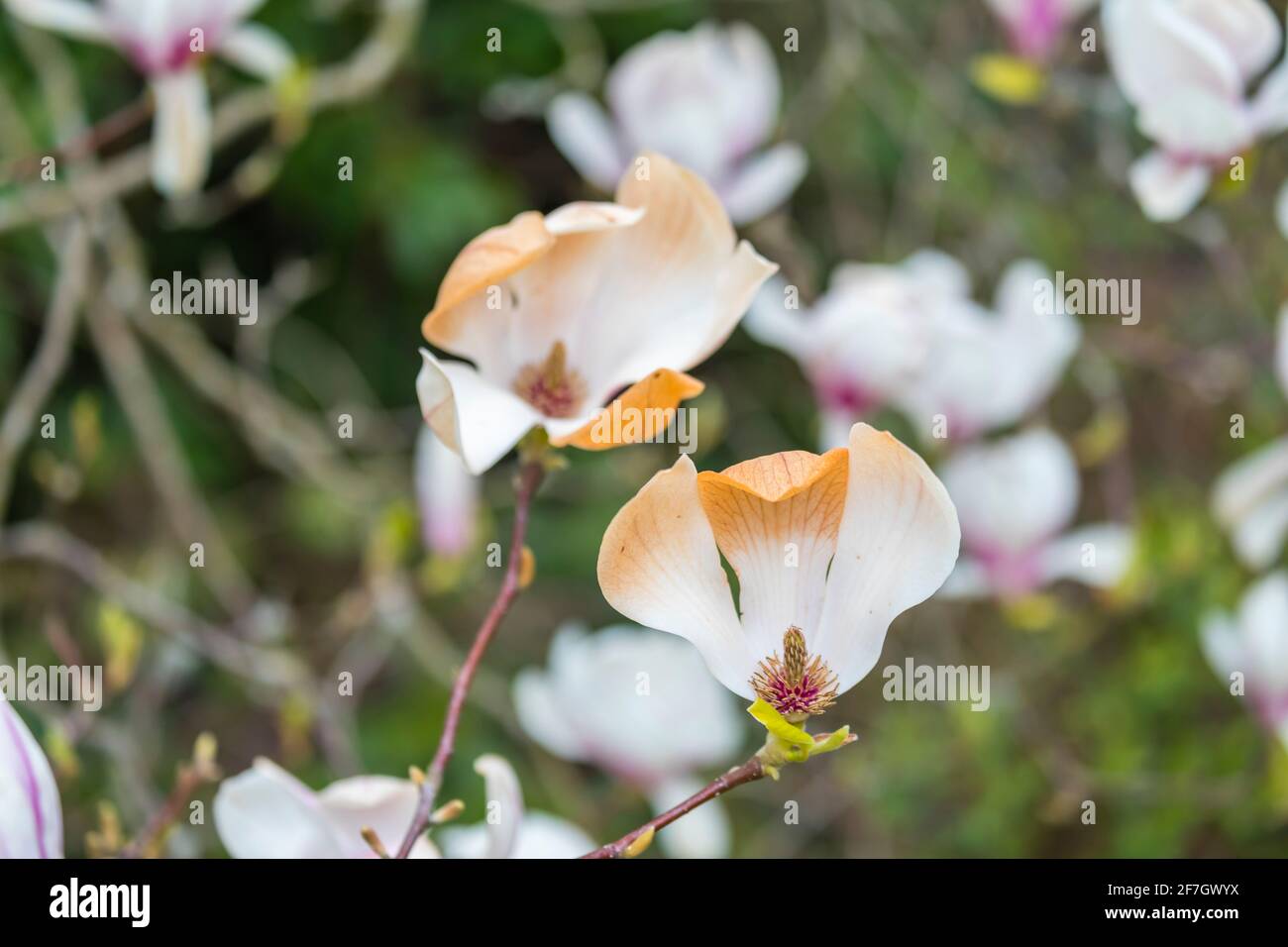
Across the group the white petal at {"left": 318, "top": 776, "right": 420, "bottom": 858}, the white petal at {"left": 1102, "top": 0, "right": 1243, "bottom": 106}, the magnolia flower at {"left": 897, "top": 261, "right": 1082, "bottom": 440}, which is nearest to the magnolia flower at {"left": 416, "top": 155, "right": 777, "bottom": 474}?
the white petal at {"left": 318, "top": 776, "right": 420, "bottom": 858}

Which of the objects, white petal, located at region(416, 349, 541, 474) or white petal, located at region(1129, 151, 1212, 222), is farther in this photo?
white petal, located at region(1129, 151, 1212, 222)

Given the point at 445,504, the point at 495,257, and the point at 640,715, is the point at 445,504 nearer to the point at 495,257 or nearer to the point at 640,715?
the point at 640,715

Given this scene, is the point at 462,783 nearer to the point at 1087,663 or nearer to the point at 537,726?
the point at 537,726

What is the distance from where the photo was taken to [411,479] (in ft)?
4.33

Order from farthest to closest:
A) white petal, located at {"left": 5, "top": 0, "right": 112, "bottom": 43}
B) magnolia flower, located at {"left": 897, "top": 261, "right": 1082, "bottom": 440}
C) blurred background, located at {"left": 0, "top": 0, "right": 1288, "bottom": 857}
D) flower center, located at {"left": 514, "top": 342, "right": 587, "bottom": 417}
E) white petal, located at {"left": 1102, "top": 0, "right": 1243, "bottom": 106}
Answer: blurred background, located at {"left": 0, "top": 0, "right": 1288, "bottom": 857}, magnolia flower, located at {"left": 897, "top": 261, "right": 1082, "bottom": 440}, white petal, located at {"left": 5, "top": 0, "right": 112, "bottom": 43}, white petal, located at {"left": 1102, "top": 0, "right": 1243, "bottom": 106}, flower center, located at {"left": 514, "top": 342, "right": 587, "bottom": 417}

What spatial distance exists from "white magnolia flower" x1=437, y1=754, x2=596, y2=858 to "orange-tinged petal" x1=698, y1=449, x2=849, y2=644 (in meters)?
0.09

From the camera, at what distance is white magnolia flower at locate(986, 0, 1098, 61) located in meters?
0.78

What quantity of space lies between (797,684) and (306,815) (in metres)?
0.16

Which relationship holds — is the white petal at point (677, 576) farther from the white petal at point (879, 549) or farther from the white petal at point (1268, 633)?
the white petal at point (1268, 633)

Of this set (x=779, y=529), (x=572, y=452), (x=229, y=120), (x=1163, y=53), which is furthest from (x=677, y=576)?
(x=572, y=452)

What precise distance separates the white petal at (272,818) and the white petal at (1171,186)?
0.44 meters

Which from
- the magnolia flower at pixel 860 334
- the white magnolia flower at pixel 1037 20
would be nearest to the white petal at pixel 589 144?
the magnolia flower at pixel 860 334

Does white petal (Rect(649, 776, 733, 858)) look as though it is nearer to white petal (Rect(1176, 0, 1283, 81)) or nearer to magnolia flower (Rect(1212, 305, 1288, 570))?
magnolia flower (Rect(1212, 305, 1288, 570))
